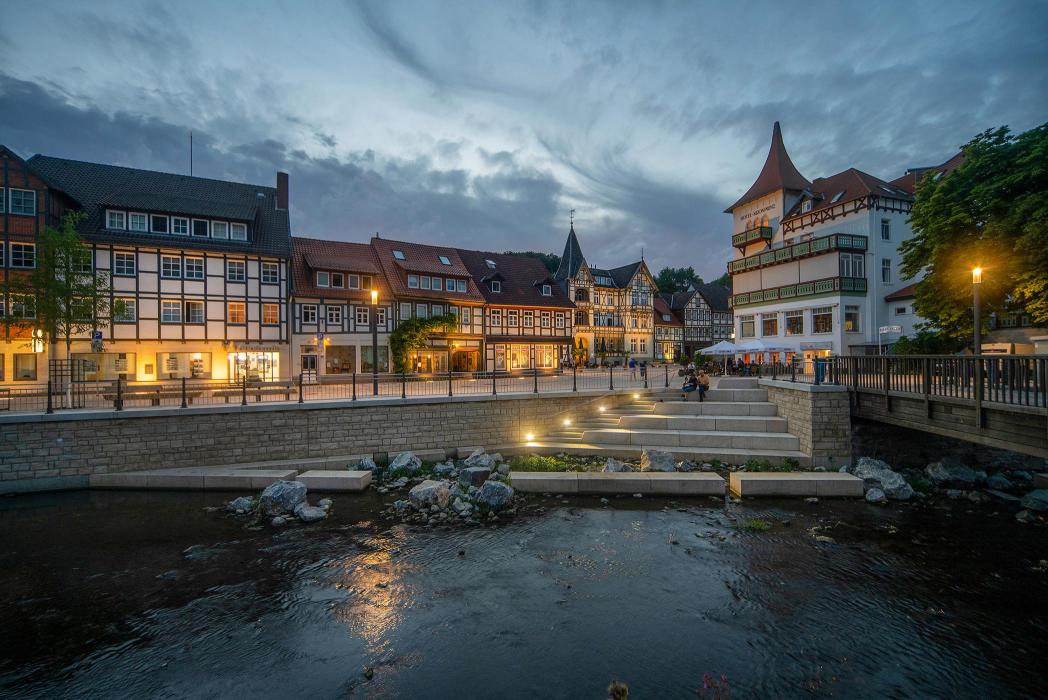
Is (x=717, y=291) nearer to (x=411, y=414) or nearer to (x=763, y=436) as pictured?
(x=763, y=436)

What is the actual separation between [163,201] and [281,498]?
83.1ft

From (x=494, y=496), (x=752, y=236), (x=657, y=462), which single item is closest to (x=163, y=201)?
(x=494, y=496)

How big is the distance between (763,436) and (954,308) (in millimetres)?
9368

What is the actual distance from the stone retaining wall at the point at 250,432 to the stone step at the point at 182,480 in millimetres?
313

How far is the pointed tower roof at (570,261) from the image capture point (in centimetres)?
5191

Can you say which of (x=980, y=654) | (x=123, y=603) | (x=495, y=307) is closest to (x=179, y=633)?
(x=123, y=603)

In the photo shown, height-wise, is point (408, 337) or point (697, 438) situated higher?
point (408, 337)

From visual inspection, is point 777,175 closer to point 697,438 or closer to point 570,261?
point 570,261

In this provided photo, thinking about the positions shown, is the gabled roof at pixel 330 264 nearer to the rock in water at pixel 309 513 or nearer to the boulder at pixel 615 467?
the rock in water at pixel 309 513

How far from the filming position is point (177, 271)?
2808 centimetres

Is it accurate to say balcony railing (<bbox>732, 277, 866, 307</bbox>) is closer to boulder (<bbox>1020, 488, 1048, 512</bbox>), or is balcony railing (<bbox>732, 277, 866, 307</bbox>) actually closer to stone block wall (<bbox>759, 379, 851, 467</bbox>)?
stone block wall (<bbox>759, 379, 851, 467</bbox>)

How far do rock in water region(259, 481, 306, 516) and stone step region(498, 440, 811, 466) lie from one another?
695 cm

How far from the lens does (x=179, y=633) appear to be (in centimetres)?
723

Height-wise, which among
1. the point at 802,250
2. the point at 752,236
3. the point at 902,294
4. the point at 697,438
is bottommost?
the point at 697,438
